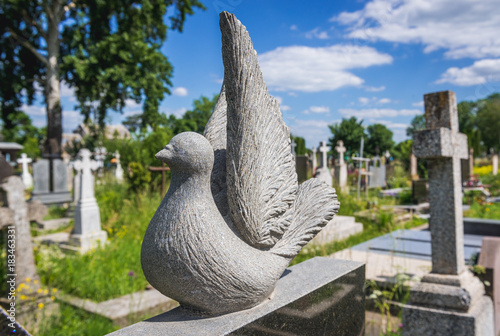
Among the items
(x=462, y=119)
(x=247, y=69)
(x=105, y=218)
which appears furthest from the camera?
(x=462, y=119)

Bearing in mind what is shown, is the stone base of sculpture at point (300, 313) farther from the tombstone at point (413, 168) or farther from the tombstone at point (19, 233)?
the tombstone at point (413, 168)

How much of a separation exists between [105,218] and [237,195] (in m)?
6.81

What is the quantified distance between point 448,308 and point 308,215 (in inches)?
92.7

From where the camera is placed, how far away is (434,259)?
3779 mm

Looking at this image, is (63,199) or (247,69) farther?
(63,199)

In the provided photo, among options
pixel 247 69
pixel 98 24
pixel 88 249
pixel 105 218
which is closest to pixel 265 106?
pixel 247 69

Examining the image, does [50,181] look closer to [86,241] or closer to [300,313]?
[86,241]

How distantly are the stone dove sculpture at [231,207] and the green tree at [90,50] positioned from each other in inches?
544

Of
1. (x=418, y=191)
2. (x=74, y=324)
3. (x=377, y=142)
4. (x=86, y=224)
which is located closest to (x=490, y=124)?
(x=377, y=142)

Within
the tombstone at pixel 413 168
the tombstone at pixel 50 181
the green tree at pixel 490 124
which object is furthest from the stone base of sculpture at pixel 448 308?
the green tree at pixel 490 124

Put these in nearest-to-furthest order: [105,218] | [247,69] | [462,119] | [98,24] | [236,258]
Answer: [236,258], [247,69], [105,218], [98,24], [462,119]

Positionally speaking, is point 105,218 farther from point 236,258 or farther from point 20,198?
point 236,258

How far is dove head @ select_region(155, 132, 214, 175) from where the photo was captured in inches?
69.9

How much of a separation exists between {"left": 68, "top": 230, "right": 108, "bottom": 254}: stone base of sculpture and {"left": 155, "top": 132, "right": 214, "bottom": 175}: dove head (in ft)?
16.4
